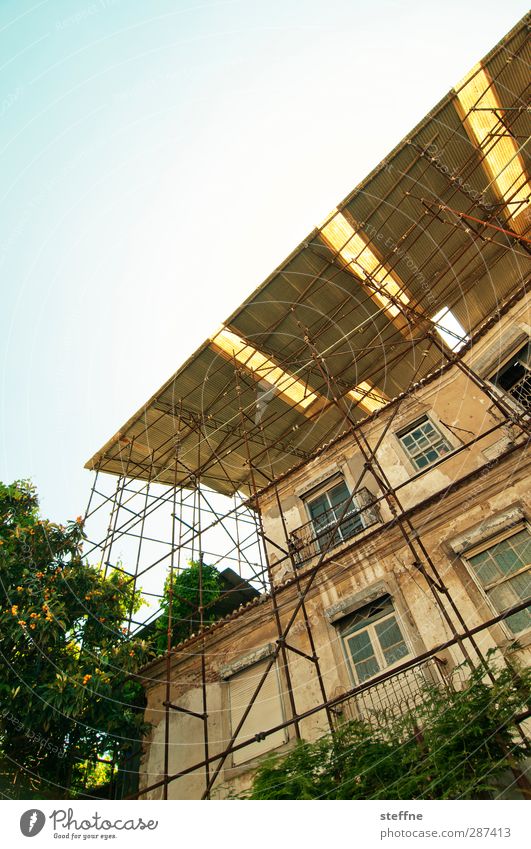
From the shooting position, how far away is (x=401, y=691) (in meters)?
7.91

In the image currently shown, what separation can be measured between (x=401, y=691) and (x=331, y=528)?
425 centimetres

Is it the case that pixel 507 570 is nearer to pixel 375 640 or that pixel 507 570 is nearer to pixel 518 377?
pixel 375 640

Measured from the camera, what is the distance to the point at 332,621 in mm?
9805

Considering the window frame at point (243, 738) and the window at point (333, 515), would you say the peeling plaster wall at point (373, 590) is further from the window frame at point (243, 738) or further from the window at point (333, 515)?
the window at point (333, 515)

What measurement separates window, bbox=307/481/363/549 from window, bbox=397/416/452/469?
1716 millimetres

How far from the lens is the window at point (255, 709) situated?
30.5ft

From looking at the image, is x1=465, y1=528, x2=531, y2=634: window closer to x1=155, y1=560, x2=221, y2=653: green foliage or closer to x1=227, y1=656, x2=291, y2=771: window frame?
x1=227, y1=656, x2=291, y2=771: window frame

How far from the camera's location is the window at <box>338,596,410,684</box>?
8781mm

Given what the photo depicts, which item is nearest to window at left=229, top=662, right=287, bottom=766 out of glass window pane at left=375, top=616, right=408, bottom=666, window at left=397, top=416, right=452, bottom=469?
glass window pane at left=375, top=616, right=408, bottom=666

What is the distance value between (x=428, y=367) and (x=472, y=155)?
18.5 feet

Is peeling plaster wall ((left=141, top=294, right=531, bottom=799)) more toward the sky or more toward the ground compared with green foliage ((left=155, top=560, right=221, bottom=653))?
more toward the ground
